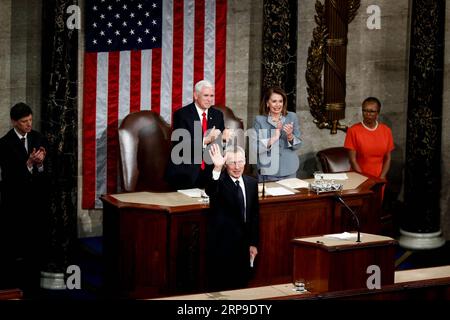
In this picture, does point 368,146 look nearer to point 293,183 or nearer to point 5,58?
point 293,183

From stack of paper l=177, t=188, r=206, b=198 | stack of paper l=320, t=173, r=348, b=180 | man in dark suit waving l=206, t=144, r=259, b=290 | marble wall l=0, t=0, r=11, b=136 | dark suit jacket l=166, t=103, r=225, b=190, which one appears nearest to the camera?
man in dark suit waving l=206, t=144, r=259, b=290

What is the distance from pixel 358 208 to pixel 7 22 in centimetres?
459

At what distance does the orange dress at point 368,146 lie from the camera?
11719mm

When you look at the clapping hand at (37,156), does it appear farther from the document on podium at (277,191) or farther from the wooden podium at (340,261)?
the wooden podium at (340,261)

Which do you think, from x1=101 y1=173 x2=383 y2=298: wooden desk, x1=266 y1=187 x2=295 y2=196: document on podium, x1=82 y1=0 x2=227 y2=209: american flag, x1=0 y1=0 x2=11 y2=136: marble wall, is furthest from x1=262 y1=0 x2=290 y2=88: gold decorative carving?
x1=0 y1=0 x2=11 y2=136: marble wall

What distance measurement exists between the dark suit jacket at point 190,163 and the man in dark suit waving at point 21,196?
1.36m

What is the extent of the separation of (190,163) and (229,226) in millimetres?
1561

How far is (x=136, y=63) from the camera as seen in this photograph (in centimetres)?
1195

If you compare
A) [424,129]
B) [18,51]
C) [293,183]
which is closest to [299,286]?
[293,183]

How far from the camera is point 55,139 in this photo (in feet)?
32.8

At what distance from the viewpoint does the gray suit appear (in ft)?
34.2

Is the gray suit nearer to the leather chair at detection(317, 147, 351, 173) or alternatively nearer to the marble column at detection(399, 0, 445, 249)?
the leather chair at detection(317, 147, 351, 173)

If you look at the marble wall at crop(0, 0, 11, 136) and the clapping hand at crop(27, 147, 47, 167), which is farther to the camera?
the marble wall at crop(0, 0, 11, 136)

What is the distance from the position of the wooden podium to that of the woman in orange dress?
391cm
